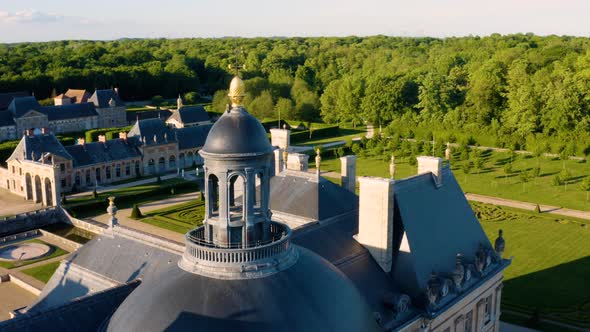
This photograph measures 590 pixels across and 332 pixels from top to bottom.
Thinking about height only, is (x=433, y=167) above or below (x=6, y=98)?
above

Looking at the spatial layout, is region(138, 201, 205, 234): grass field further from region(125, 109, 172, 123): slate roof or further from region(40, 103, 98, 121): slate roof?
region(125, 109, 172, 123): slate roof

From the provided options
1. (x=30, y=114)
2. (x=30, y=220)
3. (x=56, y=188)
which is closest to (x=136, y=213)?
(x=30, y=220)

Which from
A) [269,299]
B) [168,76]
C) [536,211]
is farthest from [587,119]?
[168,76]

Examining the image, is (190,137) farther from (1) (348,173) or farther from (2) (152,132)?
(1) (348,173)

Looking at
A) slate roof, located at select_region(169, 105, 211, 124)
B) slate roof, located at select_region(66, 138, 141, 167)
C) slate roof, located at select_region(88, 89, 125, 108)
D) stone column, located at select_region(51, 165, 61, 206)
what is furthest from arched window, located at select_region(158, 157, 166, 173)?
slate roof, located at select_region(88, 89, 125, 108)

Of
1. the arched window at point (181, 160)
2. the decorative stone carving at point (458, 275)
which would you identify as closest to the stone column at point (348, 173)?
the decorative stone carving at point (458, 275)

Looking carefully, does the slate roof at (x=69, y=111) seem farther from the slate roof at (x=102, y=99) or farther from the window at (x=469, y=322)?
the window at (x=469, y=322)

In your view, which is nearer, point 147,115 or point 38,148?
point 38,148
